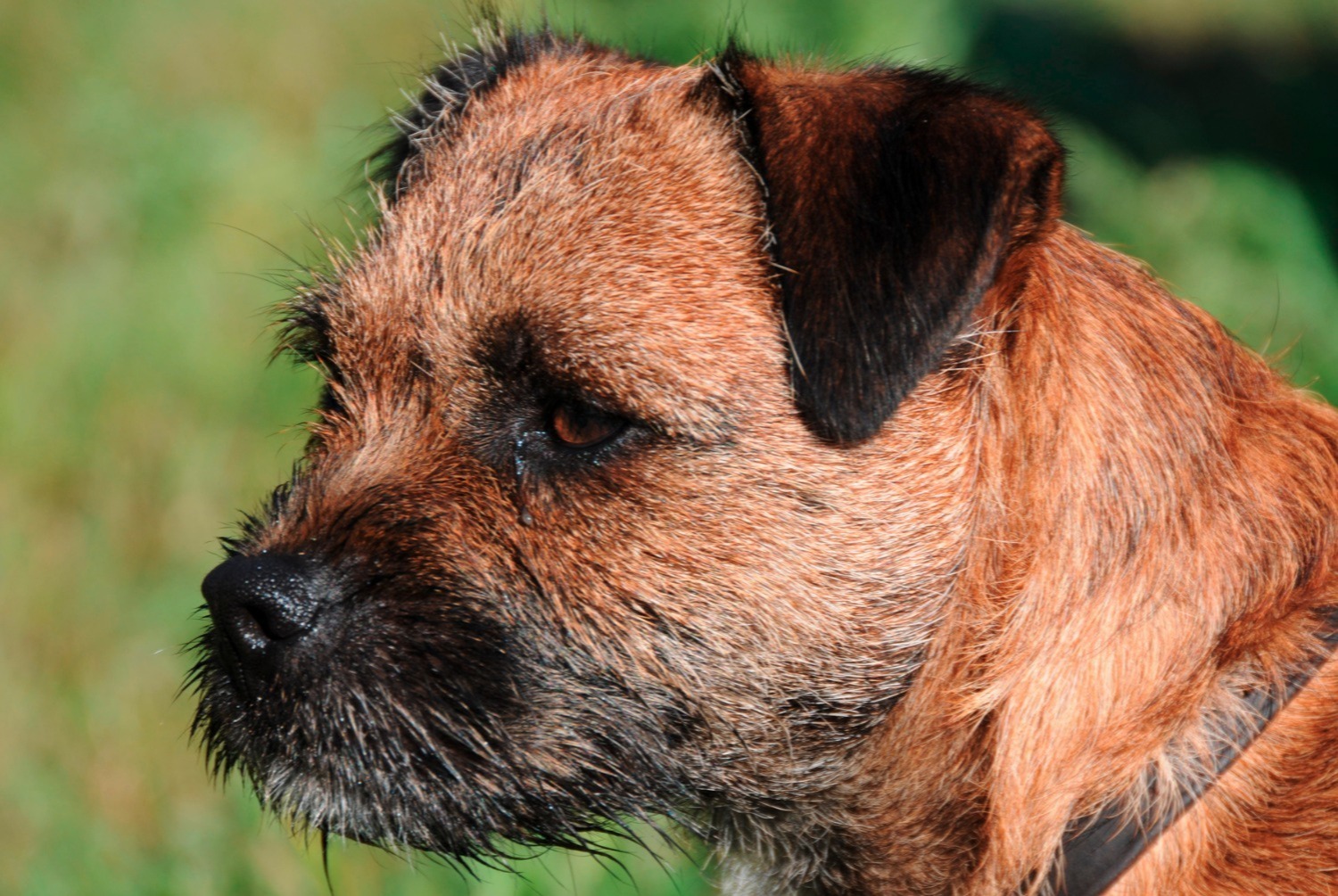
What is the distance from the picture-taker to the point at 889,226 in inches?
92.7

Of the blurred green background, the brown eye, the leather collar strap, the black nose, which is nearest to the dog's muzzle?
the black nose

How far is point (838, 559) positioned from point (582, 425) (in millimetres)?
533

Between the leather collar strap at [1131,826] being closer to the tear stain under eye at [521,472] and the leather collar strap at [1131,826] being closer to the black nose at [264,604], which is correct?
the tear stain under eye at [521,472]

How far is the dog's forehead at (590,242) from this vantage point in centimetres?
250

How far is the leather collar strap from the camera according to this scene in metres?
2.37

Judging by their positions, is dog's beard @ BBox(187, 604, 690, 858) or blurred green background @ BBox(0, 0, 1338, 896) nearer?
dog's beard @ BBox(187, 604, 690, 858)

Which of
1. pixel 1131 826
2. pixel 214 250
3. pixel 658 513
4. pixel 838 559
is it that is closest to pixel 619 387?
pixel 658 513

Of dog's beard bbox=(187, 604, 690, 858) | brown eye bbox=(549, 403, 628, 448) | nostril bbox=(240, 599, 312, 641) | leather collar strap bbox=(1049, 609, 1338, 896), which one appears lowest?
leather collar strap bbox=(1049, 609, 1338, 896)

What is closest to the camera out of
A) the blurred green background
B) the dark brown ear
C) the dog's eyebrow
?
the dark brown ear

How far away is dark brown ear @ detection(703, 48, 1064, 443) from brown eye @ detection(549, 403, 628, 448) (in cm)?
35

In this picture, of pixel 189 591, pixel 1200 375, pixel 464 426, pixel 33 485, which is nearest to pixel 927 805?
pixel 1200 375

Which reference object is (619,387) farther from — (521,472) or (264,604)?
(264,604)

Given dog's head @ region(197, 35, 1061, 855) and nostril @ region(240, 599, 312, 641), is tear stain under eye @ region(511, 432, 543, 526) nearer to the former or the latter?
dog's head @ region(197, 35, 1061, 855)

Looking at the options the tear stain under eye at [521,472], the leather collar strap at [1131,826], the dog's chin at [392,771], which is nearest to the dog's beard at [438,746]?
the dog's chin at [392,771]
